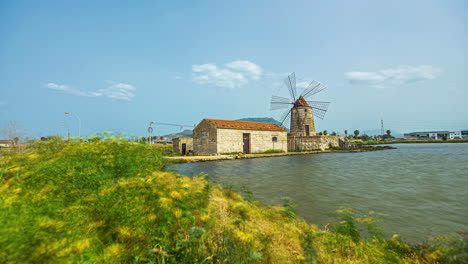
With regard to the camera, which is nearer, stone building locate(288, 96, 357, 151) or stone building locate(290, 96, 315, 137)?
stone building locate(288, 96, 357, 151)

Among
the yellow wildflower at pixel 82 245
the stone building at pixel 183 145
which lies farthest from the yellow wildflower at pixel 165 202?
the stone building at pixel 183 145

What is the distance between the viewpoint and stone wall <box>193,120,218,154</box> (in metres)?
23.0

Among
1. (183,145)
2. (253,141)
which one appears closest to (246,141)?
(253,141)

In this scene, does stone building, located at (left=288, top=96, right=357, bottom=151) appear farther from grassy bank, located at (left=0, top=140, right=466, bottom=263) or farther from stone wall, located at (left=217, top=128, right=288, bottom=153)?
grassy bank, located at (left=0, top=140, right=466, bottom=263)

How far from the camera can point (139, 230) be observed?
7.87ft

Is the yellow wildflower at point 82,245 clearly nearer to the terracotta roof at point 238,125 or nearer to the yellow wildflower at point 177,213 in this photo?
the yellow wildflower at point 177,213

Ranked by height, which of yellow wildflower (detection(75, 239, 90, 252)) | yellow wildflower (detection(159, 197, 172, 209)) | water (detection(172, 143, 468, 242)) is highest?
yellow wildflower (detection(159, 197, 172, 209))

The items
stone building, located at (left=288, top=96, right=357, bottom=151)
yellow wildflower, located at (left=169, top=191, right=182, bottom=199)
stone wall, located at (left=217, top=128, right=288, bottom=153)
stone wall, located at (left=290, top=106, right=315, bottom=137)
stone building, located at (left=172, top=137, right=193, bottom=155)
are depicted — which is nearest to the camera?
yellow wildflower, located at (left=169, top=191, right=182, bottom=199)

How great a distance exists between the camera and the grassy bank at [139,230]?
1.84 m

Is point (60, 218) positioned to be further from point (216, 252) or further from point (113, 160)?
point (113, 160)

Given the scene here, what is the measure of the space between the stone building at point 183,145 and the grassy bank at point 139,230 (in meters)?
21.6

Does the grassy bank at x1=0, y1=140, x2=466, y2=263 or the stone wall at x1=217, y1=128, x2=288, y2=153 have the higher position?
the stone wall at x1=217, y1=128, x2=288, y2=153

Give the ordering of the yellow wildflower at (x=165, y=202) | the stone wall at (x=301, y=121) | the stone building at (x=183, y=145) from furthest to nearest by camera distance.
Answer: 1. the stone wall at (x=301, y=121)
2. the stone building at (x=183, y=145)
3. the yellow wildflower at (x=165, y=202)

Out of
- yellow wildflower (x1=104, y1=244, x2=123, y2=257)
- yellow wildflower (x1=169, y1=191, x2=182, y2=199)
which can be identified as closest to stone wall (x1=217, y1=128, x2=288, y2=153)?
yellow wildflower (x1=169, y1=191, x2=182, y2=199)
